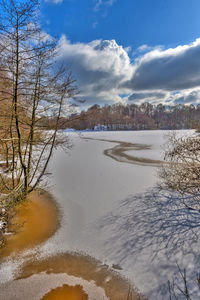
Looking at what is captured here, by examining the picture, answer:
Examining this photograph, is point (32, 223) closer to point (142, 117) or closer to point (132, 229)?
point (132, 229)

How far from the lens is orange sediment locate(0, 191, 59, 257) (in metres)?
3.71

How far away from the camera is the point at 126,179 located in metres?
7.55

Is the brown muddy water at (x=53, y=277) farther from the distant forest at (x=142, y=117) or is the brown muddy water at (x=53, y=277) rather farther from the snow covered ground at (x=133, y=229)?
the distant forest at (x=142, y=117)

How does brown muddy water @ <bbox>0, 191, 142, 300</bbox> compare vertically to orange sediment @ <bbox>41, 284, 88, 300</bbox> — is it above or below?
above

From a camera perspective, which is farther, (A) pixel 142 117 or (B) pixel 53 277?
(A) pixel 142 117

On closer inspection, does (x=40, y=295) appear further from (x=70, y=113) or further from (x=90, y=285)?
(x=70, y=113)

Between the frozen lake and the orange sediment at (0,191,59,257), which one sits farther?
the orange sediment at (0,191,59,257)

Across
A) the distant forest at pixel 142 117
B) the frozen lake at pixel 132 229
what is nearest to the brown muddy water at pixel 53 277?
the frozen lake at pixel 132 229

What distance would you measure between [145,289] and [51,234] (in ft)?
8.34

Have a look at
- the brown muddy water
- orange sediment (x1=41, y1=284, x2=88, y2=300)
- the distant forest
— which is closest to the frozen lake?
the brown muddy water

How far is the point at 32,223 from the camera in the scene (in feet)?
14.9

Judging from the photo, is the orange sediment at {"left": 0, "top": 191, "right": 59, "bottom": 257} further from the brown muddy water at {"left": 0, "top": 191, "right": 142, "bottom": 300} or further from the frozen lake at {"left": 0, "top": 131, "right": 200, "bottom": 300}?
the frozen lake at {"left": 0, "top": 131, "right": 200, "bottom": 300}

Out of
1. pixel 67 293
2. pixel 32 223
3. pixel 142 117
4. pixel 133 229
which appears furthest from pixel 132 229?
pixel 142 117

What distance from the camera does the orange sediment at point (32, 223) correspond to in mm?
3715
